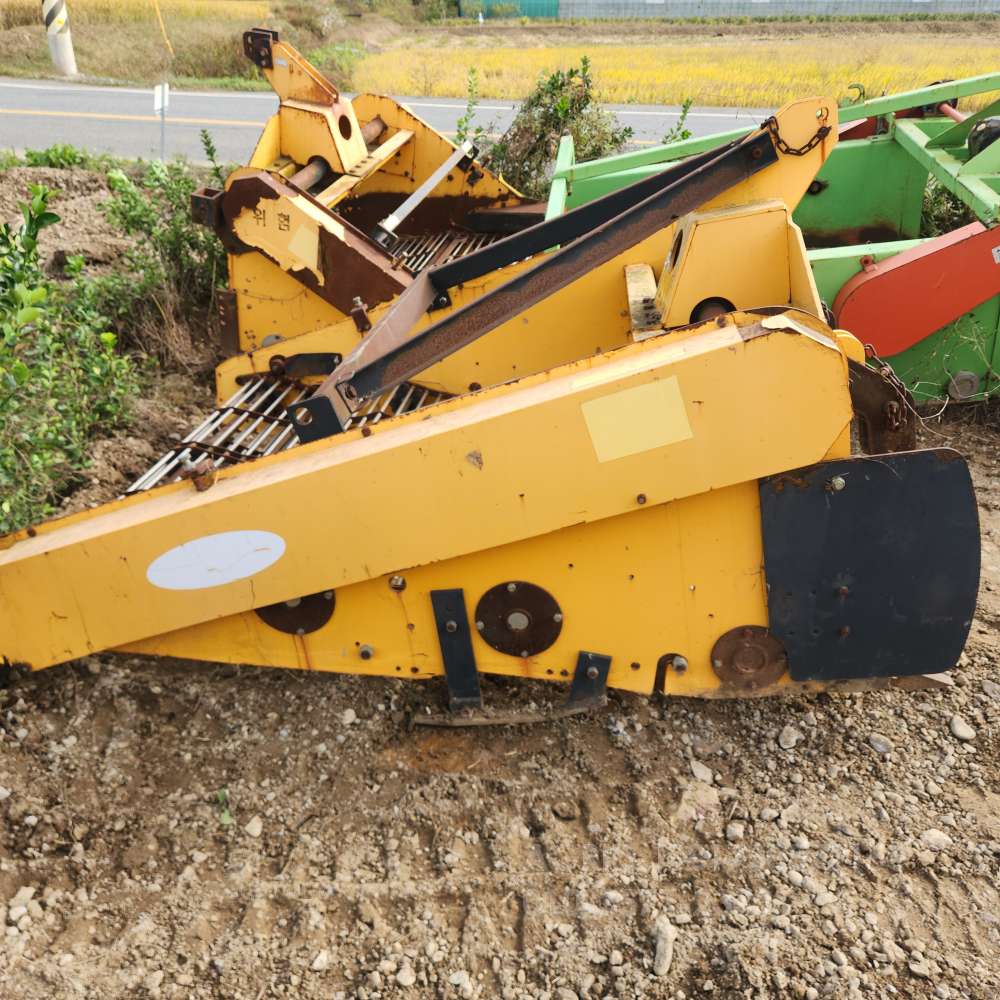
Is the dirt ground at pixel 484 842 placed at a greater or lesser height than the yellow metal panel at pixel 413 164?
lesser

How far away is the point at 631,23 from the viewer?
23.7 m

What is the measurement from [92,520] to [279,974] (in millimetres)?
1190

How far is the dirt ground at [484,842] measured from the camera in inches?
80.4

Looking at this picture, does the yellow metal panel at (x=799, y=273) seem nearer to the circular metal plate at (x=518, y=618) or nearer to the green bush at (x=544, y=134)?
the circular metal plate at (x=518, y=618)

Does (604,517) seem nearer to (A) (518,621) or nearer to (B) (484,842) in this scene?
(A) (518,621)

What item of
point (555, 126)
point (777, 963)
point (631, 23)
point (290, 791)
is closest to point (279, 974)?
point (290, 791)

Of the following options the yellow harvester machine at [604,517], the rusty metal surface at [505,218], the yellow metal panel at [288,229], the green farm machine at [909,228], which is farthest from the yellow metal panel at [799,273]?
the rusty metal surface at [505,218]

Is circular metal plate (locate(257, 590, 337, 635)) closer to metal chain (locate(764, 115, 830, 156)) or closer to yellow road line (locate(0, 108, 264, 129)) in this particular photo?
metal chain (locate(764, 115, 830, 156))

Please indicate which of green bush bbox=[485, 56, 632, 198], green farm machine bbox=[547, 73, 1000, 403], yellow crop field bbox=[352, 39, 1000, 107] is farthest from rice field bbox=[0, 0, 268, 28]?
green farm machine bbox=[547, 73, 1000, 403]

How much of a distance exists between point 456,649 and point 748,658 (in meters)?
0.75

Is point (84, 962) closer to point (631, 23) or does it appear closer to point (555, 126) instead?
point (555, 126)

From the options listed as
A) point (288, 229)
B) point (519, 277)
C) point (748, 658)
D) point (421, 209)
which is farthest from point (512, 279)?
point (421, 209)

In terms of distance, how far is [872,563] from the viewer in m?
2.17

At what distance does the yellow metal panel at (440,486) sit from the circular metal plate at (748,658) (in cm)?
45
